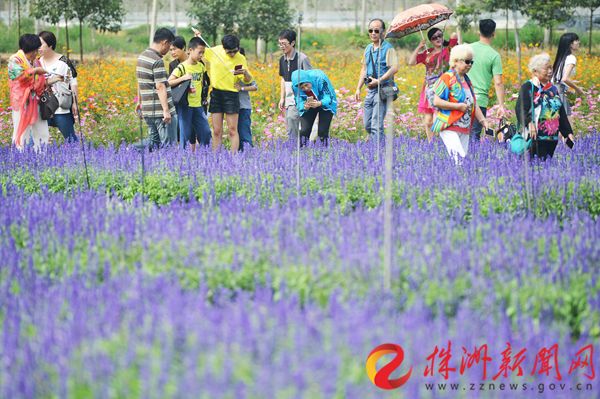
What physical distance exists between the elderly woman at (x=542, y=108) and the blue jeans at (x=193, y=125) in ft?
12.0

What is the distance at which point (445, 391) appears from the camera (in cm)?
255

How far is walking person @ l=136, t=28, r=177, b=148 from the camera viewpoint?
803 cm

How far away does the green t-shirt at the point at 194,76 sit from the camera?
28.5ft

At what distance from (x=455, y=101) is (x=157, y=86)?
2933 mm

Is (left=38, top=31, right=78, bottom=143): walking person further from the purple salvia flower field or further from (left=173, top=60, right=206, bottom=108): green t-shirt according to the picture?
the purple salvia flower field

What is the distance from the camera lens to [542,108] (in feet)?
21.4

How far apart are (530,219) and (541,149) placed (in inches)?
89.5

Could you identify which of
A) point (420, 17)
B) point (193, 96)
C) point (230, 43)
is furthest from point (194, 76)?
point (420, 17)

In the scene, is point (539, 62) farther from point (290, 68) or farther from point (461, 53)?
point (290, 68)

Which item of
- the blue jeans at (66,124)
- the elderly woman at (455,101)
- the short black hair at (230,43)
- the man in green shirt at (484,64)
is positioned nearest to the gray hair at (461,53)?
the elderly woman at (455,101)

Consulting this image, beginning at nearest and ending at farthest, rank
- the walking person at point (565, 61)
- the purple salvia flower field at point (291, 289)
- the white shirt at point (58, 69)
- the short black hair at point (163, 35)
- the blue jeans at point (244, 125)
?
the purple salvia flower field at point (291, 289) → the short black hair at point (163, 35) → the white shirt at point (58, 69) → the walking person at point (565, 61) → the blue jeans at point (244, 125)

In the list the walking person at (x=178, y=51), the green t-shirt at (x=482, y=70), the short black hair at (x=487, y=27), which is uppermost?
the short black hair at (x=487, y=27)

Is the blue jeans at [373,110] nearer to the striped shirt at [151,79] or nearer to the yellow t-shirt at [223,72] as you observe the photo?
the yellow t-shirt at [223,72]

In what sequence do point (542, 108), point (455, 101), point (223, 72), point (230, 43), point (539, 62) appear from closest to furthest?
point (539, 62) → point (542, 108) → point (455, 101) → point (230, 43) → point (223, 72)
